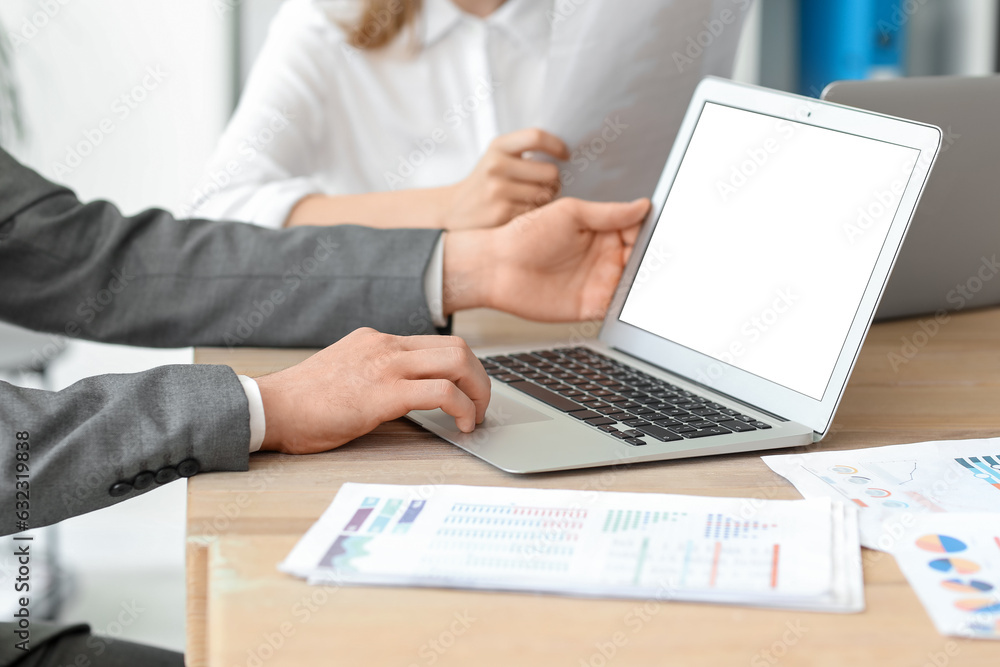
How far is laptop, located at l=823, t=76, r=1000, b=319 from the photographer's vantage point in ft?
3.27

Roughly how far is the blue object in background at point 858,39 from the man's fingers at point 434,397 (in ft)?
8.36

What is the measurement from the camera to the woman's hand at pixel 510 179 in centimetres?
121

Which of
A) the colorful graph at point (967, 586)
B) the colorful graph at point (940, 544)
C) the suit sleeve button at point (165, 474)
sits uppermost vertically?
the colorful graph at point (967, 586)

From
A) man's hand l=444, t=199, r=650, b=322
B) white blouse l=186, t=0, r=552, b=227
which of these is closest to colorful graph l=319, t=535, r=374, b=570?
man's hand l=444, t=199, r=650, b=322

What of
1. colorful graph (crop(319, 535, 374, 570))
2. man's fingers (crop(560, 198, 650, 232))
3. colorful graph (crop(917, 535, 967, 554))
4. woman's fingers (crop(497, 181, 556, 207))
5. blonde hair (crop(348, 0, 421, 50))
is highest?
blonde hair (crop(348, 0, 421, 50))

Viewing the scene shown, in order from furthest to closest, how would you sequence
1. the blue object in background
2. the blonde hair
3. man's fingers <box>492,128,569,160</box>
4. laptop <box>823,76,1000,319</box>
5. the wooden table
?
the blue object in background, the blonde hair, man's fingers <box>492,128,569,160</box>, laptop <box>823,76,1000,319</box>, the wooden table

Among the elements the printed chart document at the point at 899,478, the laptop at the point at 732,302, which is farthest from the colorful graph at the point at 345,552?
the printed chart document at the point at 899,478

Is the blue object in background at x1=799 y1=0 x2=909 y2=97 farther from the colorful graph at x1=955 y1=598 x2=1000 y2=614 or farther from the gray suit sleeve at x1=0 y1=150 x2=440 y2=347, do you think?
the colorful graph at x1=955 y1=598 x2=1000 y2=614

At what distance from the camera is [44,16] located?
2.64 meters

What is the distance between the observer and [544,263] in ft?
3.58

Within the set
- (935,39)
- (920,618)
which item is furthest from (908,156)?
(935,39)

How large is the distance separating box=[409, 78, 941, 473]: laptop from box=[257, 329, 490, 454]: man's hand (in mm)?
37

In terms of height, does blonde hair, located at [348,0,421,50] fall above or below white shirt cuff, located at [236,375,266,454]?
above

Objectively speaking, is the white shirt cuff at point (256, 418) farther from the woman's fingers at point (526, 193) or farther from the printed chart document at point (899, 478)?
the woman's fingers at point (526, 193)
